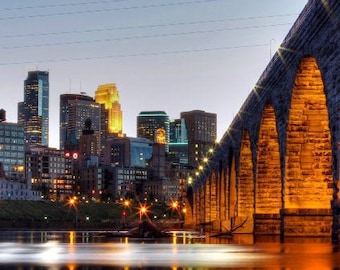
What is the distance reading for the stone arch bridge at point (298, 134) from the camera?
3584cm

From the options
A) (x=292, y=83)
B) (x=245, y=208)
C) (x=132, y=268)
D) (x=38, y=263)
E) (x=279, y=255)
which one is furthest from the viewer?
(x=245, y=208)

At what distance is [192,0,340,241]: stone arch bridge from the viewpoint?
35.8 metres

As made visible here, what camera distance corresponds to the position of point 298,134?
47.3 meters

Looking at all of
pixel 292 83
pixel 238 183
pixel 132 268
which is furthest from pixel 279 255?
pixel 238 183

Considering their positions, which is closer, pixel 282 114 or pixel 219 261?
pixel 219 261

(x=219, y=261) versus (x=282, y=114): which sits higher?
(x=282, y=114)

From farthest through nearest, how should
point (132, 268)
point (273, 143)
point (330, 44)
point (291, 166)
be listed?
point (273, 143) < point (291, 166) < point (330, 44) < point (132, 268)

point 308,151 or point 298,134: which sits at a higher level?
point 298,134

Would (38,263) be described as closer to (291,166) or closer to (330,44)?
(330,44)

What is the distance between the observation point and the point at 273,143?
58625 mm

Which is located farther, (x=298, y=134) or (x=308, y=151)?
(x=308, y=151)

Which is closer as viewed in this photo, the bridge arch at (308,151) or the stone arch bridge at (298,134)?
the stone arch bridge at (298,134)

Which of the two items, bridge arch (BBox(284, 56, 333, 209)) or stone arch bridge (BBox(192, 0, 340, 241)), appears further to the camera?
bridge arch (BBox(284, 56, 333, 209))

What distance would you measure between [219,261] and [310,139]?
23843mm
